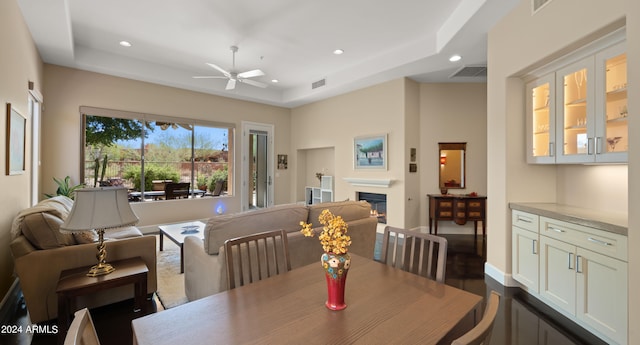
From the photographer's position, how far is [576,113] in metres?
2.73

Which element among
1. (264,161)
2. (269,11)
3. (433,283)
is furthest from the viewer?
(264,161)

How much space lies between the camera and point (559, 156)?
2820mm

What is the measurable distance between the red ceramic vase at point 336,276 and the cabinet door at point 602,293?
222 centimetres

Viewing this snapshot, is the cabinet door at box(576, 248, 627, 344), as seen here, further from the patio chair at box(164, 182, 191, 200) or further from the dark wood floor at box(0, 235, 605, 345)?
the patio chair at box(164, 182, 191, 200)

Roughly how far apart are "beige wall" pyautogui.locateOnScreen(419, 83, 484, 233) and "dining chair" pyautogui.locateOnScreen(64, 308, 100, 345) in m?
5.74

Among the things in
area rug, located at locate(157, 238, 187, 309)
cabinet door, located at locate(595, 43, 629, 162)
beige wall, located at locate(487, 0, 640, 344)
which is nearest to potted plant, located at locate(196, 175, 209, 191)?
area rug, located at locate(157, 238, 187, 309)

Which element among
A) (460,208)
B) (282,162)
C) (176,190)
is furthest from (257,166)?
(460,208)

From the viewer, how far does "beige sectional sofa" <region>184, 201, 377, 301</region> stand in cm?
231

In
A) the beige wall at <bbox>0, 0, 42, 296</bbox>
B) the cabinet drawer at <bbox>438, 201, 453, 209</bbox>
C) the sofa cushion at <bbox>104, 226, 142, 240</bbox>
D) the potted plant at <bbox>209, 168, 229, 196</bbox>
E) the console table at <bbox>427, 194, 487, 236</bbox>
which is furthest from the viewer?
the potted plant at <bbox>209, 168, 229, 196</bbox>

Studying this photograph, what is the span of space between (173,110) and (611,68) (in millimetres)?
6805

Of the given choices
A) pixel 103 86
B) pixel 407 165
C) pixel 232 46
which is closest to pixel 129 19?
pixel 232 46

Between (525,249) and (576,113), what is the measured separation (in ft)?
4.76

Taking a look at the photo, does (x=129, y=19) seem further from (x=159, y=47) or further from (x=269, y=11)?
(x=269, y=11)

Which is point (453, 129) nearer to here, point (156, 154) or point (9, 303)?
point (156, 154)
